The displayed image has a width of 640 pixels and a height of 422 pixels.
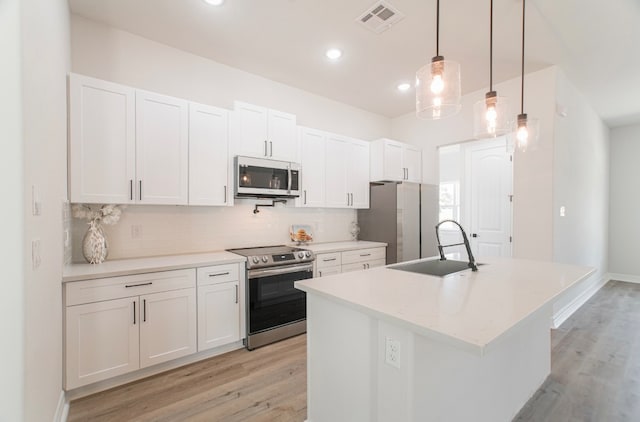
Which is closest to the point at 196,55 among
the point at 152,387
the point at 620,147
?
the point at 152,387

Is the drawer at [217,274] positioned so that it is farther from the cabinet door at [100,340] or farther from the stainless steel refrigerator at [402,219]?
the stainless steel refrigerator at [402,219]

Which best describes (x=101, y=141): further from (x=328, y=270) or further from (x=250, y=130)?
(x=328, y=270)

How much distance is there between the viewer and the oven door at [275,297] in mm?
2781

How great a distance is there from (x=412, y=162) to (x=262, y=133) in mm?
2472

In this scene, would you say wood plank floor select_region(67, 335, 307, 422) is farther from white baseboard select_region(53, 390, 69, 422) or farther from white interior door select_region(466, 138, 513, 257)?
white interior door select_region(466, 138, 513, 257)

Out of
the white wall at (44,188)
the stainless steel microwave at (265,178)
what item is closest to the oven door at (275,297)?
the stainless steel microwave at (265,178)

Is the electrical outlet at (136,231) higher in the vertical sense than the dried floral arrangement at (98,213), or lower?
lower

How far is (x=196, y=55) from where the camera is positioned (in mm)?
3053

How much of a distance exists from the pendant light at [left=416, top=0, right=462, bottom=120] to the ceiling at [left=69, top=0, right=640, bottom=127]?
103 cm

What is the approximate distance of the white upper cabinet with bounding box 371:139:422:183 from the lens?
13.7 ft

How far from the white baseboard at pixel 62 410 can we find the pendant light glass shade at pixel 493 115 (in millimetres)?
3253

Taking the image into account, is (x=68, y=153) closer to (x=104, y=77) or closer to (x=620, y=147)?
(x=104, y=77)

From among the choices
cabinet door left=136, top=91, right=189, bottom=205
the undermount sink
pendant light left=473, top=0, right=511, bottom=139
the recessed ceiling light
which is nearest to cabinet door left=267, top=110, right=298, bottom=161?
the recessed ceiling light

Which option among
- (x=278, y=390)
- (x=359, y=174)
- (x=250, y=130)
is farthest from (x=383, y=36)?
(x=278, y=390)
